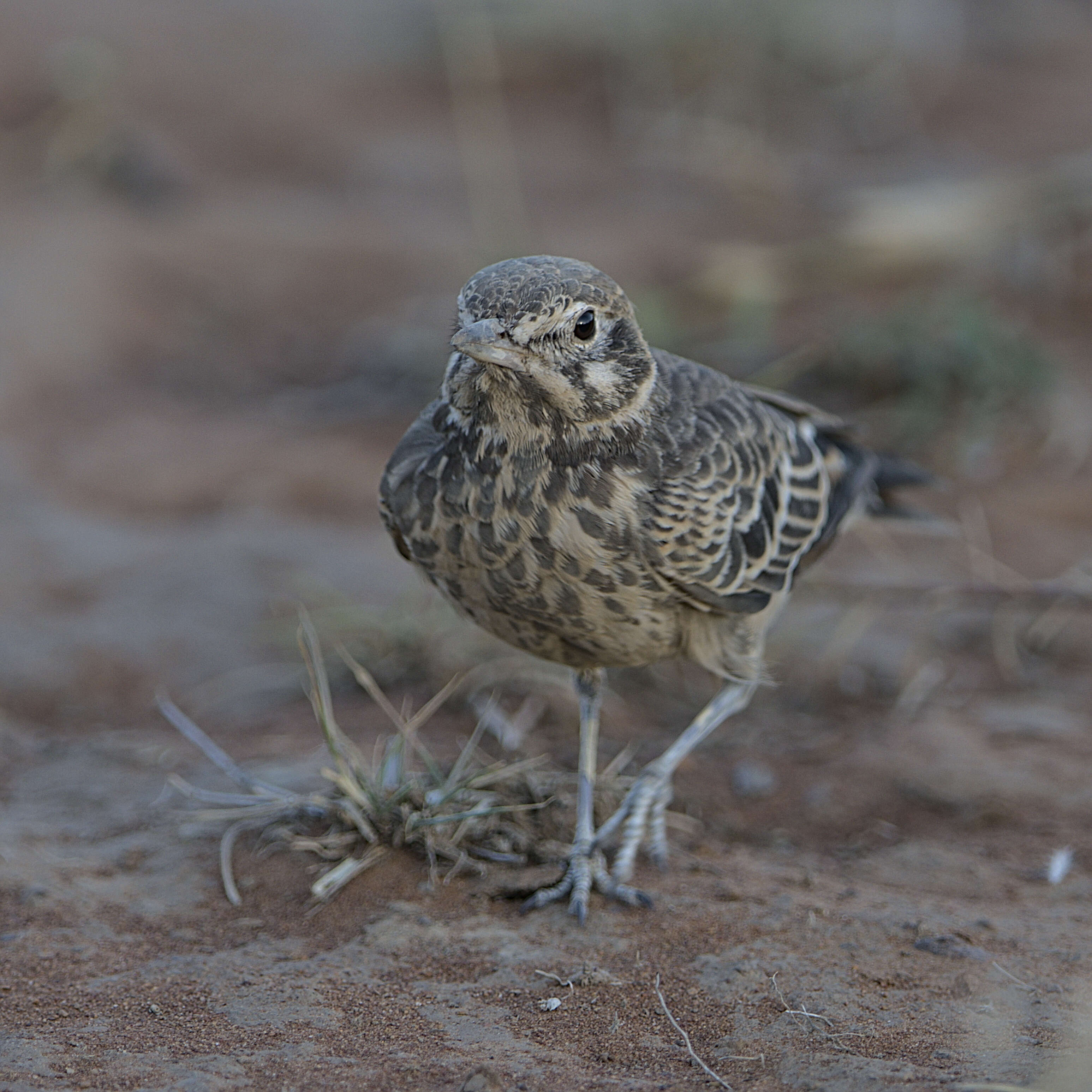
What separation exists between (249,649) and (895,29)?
12.3 meters

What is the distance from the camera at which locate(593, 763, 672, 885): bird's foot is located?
4.69 meters

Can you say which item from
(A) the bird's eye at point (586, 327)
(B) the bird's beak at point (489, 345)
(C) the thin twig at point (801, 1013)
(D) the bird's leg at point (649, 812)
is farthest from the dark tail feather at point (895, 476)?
(C) the thin twig at point (801, 1013)

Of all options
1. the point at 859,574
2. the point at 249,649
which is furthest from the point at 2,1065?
the point at 859,574

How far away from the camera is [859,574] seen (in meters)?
7.39

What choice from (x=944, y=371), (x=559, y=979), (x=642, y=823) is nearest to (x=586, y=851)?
(x=642, y=823)

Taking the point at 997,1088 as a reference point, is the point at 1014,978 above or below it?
below

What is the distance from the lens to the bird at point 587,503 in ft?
13.4

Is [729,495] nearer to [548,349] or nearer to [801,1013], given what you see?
[548,349]

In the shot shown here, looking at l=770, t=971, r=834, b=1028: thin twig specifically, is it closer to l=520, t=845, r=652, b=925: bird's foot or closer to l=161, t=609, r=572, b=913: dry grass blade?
l=520, t=845, r=652, b=925: bird's foot

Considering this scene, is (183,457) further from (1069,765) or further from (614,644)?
(1069,765)

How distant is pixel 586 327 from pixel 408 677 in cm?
260

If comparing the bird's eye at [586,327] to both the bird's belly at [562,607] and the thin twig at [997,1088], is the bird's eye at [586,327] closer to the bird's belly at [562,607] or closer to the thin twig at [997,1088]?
the bird's belly at [562,607]

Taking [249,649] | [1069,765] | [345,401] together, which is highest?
[345,401]

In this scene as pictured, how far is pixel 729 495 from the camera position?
462cm
